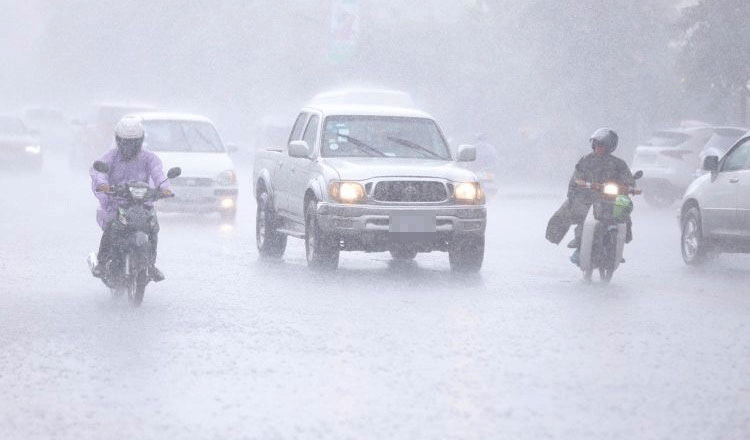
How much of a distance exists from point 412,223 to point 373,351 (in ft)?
17.4

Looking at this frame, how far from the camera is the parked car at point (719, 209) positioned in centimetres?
1703

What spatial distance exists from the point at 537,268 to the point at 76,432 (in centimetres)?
1008

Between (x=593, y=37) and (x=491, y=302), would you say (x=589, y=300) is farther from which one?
(x=593, y=37)

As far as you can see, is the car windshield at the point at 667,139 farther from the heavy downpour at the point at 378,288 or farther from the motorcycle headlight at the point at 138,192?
the motorcycle headlight at the point at 138,192

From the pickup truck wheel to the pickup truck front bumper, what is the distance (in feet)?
0.43

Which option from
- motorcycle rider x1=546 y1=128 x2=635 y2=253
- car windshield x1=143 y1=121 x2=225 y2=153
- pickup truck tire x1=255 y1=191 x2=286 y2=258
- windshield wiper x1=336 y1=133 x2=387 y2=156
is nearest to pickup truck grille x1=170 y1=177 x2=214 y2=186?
car windshield x1=143 y1=121 x2=225 y2=153

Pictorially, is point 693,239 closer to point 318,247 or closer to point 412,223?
point 412,223

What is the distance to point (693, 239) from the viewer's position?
1817cm

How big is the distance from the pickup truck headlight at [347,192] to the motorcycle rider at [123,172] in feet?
8.49

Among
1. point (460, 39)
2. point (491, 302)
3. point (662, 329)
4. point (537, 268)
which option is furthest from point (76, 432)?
point (460, 39)

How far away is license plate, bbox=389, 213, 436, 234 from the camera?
50.3ft

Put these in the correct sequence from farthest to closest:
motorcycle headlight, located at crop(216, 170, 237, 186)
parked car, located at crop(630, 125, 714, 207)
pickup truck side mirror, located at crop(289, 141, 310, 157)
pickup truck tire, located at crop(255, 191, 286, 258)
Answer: parked car, located at crop(630, 125, 714, 207) < motorcycle headlight, located at crop(216, 170, 237, 186) < pickup truck tire, located at crop(255, 191, 286, 258) < pickup truck side mirror, located at crop(289, 141, 310, 157)

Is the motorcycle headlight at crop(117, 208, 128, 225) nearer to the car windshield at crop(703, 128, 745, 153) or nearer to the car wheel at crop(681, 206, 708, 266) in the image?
the car wheel at crop(681, 206, 708, 266)

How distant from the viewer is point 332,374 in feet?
30.1
